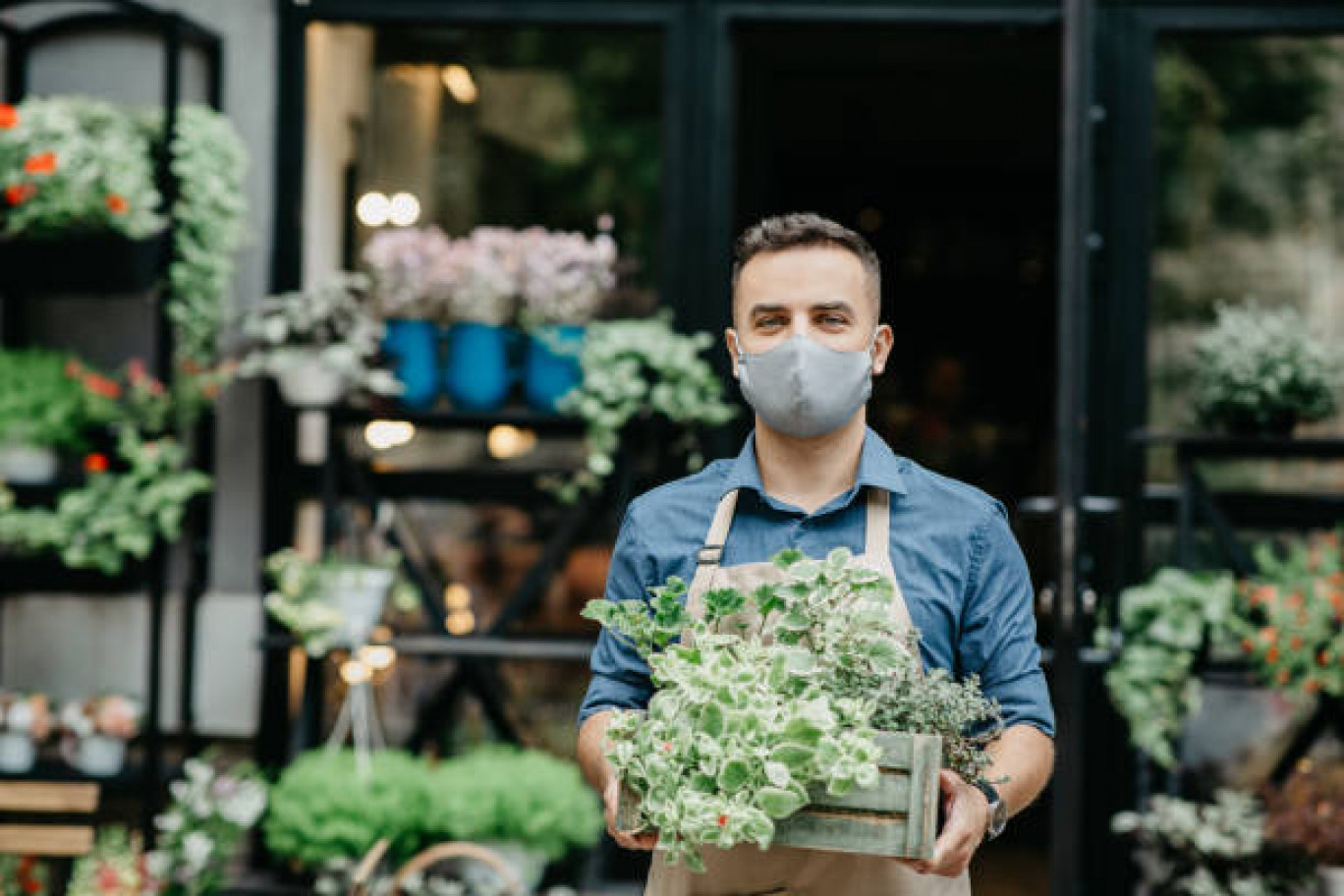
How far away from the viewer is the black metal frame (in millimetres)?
4738

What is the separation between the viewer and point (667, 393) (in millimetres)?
A: 4855

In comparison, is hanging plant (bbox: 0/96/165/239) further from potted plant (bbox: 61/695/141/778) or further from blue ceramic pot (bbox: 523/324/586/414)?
potted plant (bbox: 61/695/141/778)

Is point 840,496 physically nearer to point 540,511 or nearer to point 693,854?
point 693,854

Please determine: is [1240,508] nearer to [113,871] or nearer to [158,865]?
[158,865]

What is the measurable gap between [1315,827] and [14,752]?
4.11 meters

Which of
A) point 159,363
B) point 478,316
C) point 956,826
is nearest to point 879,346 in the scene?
point 956,826

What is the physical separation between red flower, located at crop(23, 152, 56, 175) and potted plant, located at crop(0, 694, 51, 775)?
66.0 inches

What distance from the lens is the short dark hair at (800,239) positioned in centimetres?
216

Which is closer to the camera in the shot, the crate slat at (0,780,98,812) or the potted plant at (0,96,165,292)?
the potted plant at (0,96,165,292)

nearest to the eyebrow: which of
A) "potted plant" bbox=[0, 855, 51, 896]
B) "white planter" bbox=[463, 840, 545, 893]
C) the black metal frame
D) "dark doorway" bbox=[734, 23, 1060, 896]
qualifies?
"white planter" bbox=[463, 840, 545, 893]

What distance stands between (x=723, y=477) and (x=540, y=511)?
295 cm

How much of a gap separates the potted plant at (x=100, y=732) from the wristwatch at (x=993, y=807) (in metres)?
3.56

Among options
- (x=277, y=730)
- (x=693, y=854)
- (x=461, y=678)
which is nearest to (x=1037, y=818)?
(x=461, y=678)

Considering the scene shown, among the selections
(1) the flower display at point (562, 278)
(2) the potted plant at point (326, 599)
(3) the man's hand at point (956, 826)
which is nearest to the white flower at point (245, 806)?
(2) the potted plant at point (326, 599)
